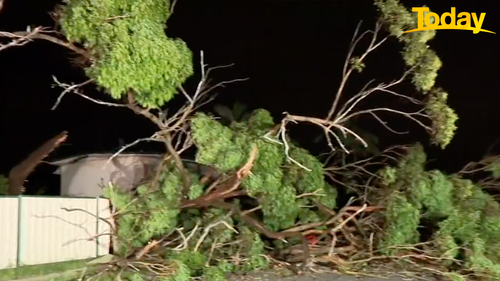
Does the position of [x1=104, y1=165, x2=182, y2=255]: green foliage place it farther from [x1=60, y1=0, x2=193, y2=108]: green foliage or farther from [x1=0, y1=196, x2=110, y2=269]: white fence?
[x1=60, y1=0, x2=193, y2=108]: green foliage

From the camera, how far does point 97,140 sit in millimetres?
6426

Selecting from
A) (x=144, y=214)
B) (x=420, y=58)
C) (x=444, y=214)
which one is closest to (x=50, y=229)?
(x=144, y=214)

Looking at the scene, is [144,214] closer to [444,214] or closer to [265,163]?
[265,163]

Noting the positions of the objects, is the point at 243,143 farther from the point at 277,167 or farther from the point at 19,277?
the point at 19,277

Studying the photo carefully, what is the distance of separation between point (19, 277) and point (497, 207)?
398cm

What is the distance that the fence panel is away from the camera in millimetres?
3922

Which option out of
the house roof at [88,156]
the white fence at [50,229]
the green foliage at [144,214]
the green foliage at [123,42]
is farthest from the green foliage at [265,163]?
the house roof at [88,156]

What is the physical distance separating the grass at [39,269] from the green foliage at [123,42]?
137cm

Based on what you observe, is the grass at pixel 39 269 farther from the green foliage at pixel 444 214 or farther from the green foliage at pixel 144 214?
the green foliage at pixel 444 214

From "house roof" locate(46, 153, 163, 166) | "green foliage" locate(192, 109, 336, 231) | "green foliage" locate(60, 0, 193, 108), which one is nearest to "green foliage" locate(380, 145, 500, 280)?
"green foliage" locate(192, 109, 336, 231)

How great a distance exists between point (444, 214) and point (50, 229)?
10.7 ft

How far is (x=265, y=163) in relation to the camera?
14.9 ft

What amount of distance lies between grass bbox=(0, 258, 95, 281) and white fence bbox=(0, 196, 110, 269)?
0.03m

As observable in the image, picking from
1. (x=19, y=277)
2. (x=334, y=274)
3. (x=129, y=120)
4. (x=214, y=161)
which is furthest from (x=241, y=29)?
(x=19, y=277)
